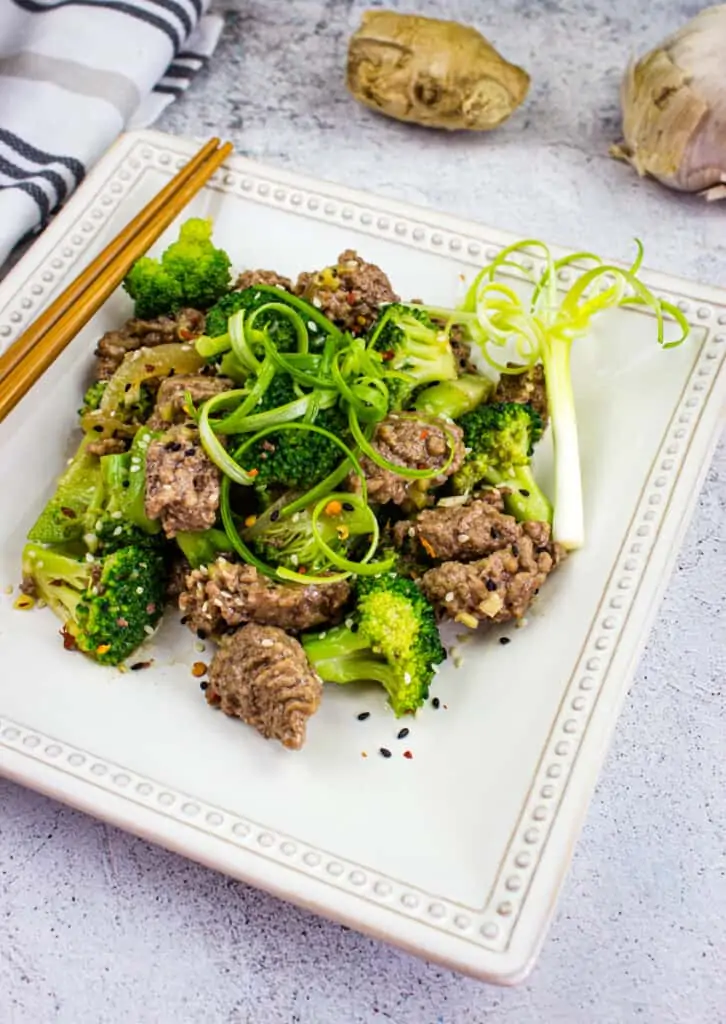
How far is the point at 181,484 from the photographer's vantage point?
2746 mm

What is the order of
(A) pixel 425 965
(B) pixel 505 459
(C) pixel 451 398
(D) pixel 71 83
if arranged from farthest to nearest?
(D) pixel 71 83 < (C) pixel 451 398 < (B) pixel 505 459 < (A) pixel 425 965

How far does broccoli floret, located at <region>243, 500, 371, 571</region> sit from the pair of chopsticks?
2.41 ft

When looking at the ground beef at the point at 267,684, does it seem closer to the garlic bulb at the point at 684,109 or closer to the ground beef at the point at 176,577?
the ground beef at the point at 176,577

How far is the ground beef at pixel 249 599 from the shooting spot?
8.99ft

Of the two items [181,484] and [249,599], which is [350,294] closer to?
[181,484]

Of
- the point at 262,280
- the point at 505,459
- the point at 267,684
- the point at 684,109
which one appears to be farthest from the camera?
the point at 684,109

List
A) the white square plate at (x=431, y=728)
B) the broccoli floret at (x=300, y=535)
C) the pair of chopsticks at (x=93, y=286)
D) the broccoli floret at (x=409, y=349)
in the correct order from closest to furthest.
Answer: the white square plate at (x=431, y=728)
the broccoli floret at (x=300, y=535)
the broccoli floret at (x=409, y=349)
the pair of chopsticks at (x=93, y=286)

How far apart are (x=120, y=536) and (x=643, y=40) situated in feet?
→ 9.24

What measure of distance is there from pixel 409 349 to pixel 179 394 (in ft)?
1.87

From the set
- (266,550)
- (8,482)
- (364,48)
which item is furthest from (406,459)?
(364,48)

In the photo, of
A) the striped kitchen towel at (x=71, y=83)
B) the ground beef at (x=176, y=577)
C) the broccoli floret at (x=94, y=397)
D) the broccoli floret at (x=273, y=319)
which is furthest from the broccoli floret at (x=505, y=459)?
the striped kitchen towel at (x=71, y=83)

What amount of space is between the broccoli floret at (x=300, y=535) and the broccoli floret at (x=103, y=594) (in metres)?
0.26

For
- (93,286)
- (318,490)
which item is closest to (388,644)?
(318,490)

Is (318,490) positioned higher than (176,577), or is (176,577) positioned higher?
(318,490)
